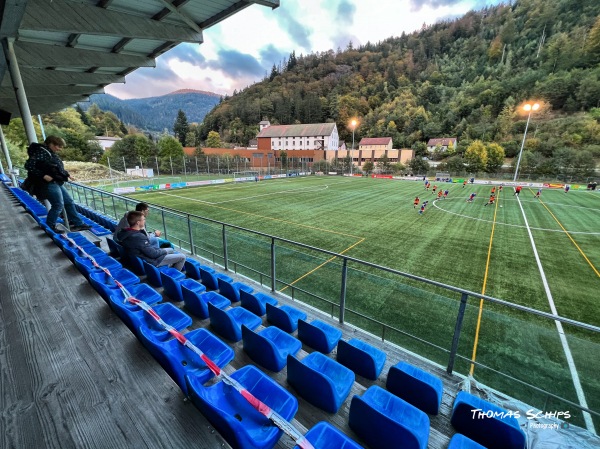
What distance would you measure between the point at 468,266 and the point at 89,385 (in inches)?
422

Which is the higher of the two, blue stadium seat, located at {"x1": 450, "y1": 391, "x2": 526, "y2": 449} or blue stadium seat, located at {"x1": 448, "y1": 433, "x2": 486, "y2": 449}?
blue stadium seat, located at {"x1": 448, "y1": 433, "x2": 486, "y2": 449}

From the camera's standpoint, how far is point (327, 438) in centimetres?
163

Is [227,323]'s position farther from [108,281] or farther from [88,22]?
[88,22]

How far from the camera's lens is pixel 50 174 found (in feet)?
16.8

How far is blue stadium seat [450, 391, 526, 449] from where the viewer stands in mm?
1903

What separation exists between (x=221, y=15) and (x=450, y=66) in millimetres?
130976

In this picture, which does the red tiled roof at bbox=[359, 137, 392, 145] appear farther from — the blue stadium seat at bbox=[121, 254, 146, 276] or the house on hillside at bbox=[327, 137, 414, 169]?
the blue stadium seat at bbox=[121, 254, 146, 276]

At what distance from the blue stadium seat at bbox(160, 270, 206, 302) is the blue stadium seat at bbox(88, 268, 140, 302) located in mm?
378

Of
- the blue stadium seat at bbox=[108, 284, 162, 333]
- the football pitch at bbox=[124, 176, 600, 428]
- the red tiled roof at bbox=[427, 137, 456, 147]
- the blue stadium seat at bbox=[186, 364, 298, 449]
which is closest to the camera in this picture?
the blue stadium seat at bbox=[186, 364, 298, 449]

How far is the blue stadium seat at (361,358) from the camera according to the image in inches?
106

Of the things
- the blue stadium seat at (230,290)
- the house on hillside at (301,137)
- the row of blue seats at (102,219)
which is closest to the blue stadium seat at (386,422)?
the blue stadium seat at (230,290)

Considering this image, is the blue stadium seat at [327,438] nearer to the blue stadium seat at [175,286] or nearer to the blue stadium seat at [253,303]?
the blue stadium seat at [253,303]

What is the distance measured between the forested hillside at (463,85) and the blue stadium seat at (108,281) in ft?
185

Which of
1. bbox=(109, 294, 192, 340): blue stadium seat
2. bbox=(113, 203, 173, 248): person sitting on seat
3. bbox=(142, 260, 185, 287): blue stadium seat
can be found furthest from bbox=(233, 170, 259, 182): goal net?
bbox=(109, 294, 192, 340): blue stadium seat
